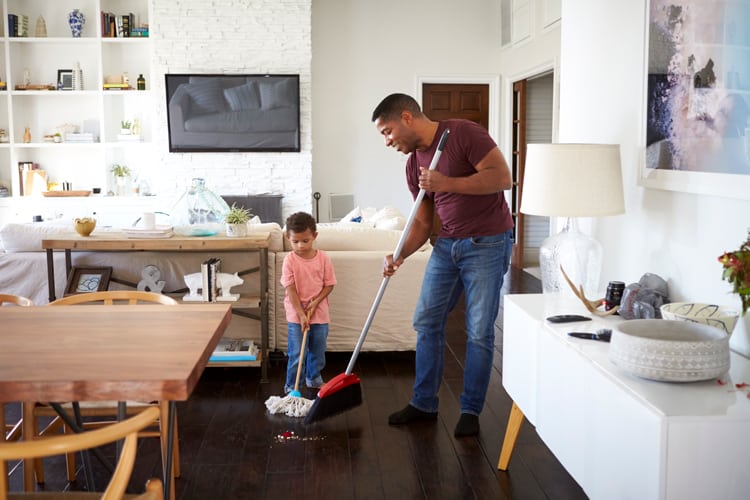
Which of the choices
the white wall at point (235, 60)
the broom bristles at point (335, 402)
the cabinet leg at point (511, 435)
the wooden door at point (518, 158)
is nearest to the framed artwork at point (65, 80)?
→ the white wall at point (235, 60)

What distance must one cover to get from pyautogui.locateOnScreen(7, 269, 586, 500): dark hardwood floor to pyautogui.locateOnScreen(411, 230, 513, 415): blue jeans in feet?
0.65

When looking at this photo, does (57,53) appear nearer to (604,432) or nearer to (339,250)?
(339,250)

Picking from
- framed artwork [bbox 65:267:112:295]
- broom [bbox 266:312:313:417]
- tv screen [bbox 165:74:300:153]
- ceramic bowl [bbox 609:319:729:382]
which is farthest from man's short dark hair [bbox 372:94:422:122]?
tv screen [bbox 165:74:300:153]

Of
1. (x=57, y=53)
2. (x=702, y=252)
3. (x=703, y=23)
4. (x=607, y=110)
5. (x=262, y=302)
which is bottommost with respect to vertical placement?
(x=262, y=302)

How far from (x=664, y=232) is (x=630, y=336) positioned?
2.72 ft

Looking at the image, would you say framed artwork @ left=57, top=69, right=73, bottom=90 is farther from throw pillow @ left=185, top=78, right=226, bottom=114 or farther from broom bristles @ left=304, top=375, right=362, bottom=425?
broom bristles @ left=304, top=375, right=362, bottom=425

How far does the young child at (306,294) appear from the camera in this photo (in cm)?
395

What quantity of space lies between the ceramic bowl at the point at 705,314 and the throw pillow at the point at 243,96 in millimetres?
6597

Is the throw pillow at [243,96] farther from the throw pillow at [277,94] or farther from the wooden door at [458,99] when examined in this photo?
the wooden door at [458,99]

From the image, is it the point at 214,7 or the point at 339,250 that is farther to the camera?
the point at 214,7

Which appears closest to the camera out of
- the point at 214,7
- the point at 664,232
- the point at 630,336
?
the point at 630,336

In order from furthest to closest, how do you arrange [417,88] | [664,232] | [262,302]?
1. [417,88]
2. [262,302]
3. [664,232]

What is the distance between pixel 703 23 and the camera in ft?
7.68

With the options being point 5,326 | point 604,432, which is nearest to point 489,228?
point 604,432
